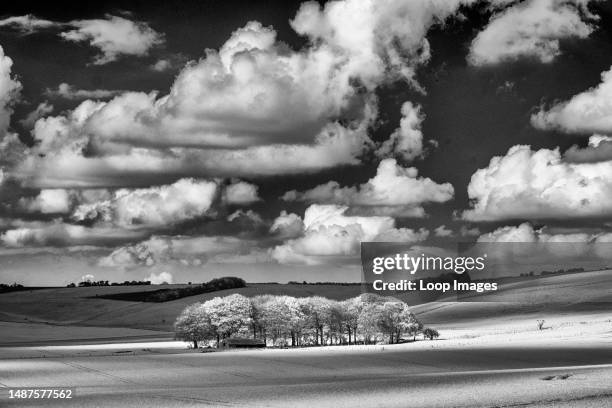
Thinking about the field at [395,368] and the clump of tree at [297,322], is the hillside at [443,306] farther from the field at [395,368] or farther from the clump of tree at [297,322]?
the clump of tree at [297,322]

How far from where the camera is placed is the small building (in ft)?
347

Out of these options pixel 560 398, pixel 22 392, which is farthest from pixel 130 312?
pixel 560 398

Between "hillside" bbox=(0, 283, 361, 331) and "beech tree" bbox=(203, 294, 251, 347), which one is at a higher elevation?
"hillside" bbox=(0, 283, 361, 331)

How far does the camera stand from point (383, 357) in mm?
75062

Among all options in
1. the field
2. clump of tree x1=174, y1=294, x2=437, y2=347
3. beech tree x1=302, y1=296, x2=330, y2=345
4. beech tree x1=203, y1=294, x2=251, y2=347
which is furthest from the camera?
beech tree x1=302, y1=296, x2=330, y2=345

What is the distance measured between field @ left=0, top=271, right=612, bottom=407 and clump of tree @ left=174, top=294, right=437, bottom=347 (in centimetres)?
666

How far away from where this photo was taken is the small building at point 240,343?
105812 millimetres

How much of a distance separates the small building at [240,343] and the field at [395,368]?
18.8ft

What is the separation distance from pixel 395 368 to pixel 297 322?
Result: 2040 inches

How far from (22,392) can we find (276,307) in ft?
236

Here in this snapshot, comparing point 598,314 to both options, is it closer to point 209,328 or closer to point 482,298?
point 482,298

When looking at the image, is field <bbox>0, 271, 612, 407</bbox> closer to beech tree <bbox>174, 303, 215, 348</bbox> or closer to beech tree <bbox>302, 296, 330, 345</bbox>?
beech tree <bbox>174, 303, 215, 348</bbox>

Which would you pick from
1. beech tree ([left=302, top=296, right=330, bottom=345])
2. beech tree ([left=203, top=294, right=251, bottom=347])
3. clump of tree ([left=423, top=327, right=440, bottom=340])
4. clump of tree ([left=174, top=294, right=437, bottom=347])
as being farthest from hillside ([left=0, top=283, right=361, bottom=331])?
clump of tree ([left=423, top=327, right=440, bottom=340])

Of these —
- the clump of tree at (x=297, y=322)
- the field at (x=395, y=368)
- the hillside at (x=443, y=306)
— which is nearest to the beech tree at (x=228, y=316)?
the clump of tree at (x=297, y=322)
